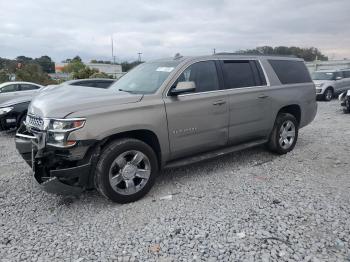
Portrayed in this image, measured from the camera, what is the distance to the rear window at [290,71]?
5.68 meters

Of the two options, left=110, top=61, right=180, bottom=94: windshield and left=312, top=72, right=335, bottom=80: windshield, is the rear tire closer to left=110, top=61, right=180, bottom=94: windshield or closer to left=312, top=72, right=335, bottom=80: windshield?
left=312, top=72, right=335, bottom=80: windshield

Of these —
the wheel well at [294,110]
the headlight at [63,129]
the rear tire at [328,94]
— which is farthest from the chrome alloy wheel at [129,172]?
the rear tire at [328,94]

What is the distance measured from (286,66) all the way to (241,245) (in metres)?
4.03

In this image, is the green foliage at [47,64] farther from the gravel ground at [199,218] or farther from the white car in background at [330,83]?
the gravel ground at [199,218]

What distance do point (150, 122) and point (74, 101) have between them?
3.13 ft

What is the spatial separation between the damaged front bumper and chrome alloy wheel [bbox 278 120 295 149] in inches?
145

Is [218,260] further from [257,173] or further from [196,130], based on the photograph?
[257,173]

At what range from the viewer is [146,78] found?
467cm

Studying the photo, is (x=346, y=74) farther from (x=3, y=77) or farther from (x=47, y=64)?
(x=47, y=64)

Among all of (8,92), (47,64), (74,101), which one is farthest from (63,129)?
(47,64)

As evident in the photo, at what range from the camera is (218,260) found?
2.76 meters

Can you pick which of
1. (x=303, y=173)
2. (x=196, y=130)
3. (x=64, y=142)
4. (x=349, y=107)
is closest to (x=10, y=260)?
(x=64, y=142)

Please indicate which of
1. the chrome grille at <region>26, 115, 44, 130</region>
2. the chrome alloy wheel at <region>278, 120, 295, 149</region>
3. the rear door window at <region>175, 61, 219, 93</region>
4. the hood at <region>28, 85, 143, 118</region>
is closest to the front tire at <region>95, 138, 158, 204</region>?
the hood at <region>28, 85, 143, 118</region>

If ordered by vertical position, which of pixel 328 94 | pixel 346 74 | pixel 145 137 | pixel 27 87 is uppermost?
pixel 346 74
